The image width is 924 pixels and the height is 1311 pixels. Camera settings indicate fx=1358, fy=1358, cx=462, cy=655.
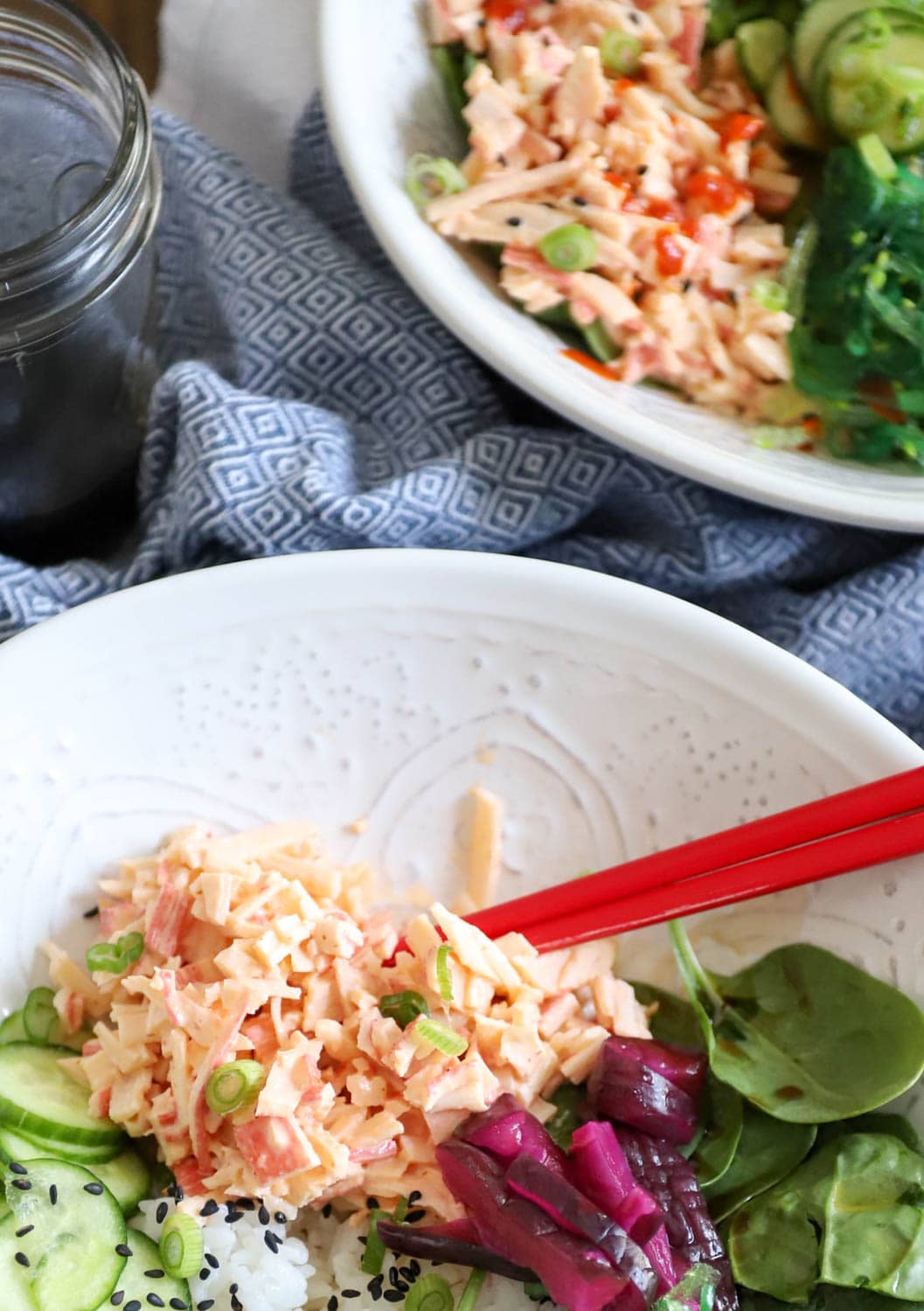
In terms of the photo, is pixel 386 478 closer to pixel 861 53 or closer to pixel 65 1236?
pixel 861 53

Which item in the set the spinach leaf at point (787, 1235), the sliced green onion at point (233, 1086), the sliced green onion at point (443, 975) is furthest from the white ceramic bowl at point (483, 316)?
the sliced green onion at point (233, 1086)

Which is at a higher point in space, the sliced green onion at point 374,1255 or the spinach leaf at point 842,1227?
the spinach leaf at point 842,1227

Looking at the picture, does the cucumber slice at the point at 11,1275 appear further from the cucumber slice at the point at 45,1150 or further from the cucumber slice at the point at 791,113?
the cucumber slice at the point at 791,113

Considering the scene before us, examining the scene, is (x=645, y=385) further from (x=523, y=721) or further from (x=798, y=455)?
(x=523, y=721)

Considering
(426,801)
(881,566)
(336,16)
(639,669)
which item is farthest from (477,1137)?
(336,16)

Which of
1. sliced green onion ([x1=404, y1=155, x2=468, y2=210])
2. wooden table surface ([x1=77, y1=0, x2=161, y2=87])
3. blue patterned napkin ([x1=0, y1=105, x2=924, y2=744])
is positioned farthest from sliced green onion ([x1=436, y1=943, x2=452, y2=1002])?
wooden table surface ([x1=77, y1=0, x2=161, y2=87])

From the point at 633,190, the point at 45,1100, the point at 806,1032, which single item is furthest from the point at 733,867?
the point at 633,190
